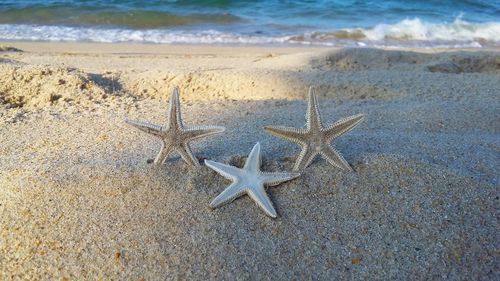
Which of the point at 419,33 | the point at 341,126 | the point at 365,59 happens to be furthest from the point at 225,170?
the point at 419,33

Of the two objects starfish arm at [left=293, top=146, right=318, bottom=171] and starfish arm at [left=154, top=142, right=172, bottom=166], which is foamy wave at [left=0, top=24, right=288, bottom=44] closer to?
starfish arm at [left=154, top=142, right=172, bottom=166]

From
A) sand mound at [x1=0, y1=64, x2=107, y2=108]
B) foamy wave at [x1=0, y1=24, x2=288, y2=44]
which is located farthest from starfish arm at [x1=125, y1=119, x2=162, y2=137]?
foamy wave at [x1=0, y1=24, x2=288, y2=44]

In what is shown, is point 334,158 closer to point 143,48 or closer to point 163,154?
point 163,154

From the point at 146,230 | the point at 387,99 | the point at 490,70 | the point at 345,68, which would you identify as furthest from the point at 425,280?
the point at 490,70

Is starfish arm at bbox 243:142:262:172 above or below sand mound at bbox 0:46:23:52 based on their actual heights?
above

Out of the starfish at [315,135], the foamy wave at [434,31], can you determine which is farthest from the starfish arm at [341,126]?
the foamy wave at [434,31]

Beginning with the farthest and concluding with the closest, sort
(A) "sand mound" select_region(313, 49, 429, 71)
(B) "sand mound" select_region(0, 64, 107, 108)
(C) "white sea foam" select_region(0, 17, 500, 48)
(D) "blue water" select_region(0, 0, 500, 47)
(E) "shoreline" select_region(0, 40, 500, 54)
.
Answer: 1. (D) "blue water" select_region(0, 0, 500, 47)
2. (C) "white sea foam" select_region(0, 17, 500, 48)
3. (E) "shoreline" select_region(0, 40, 500, 54)
4. (A) "sand mound" select_region(313, 49, 429, 71)
5. (B) "sand mound" select_region(0, 64, 107, 108)

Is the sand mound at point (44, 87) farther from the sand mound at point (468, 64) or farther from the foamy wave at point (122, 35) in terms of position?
the sand mound at point (468, 64)
